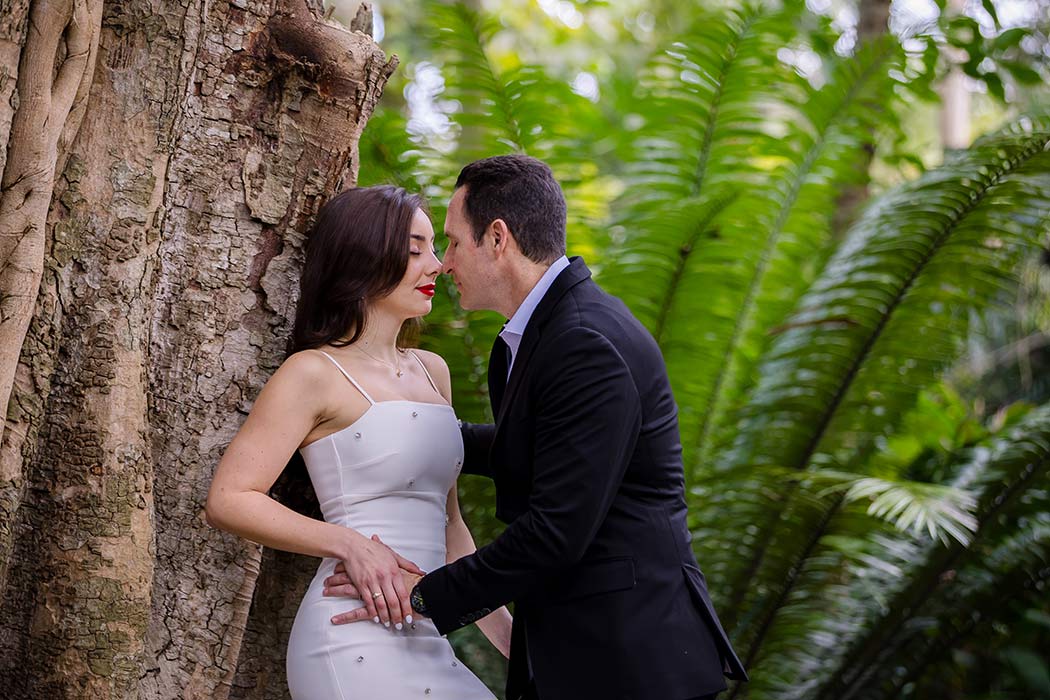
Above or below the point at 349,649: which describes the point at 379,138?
above

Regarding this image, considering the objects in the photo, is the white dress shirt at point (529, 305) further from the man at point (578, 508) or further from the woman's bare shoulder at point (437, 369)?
the woman's bare shoulder at point (437, 369)

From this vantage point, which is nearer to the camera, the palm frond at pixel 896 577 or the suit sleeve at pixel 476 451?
the suit sleeve at pixel 476 451

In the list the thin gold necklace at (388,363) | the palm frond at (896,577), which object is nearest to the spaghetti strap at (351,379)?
the thin gold necklace at (388,363)

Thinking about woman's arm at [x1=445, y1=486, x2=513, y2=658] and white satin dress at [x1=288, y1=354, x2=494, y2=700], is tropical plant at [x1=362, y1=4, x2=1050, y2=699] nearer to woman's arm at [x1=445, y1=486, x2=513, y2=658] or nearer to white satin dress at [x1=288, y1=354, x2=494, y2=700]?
woman's arm at [x1=445, y1=486, x2=513, y2=658]

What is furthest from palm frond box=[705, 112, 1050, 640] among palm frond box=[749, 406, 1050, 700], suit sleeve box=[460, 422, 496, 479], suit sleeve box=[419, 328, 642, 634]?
suit sleeve box=[419, 328, 642, 634]

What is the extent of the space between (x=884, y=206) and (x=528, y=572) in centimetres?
278

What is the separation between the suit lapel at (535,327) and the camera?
2213 millimetres

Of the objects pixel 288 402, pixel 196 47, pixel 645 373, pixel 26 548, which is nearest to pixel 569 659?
pixel 645 373

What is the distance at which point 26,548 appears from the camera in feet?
6.81

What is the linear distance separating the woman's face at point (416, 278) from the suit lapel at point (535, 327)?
1.02 feet

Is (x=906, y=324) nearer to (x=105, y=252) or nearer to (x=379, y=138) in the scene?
(x=379, y=138)

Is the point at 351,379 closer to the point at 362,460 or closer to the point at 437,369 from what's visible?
the point at 362,460

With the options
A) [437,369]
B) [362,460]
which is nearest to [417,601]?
[362,460]

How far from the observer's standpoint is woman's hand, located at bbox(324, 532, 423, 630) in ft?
7.04
